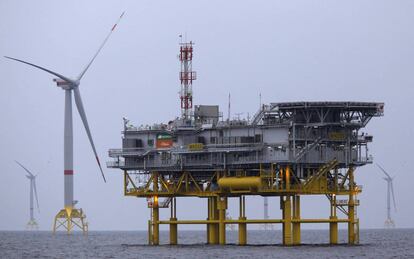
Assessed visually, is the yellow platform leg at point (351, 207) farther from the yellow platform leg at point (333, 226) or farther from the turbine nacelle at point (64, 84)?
the turbine nacelle at point (64, 84)

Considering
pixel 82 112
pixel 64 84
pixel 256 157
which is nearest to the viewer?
pixel 256 157

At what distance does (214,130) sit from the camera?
114m

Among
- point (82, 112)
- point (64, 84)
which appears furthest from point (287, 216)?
point (64, 84)

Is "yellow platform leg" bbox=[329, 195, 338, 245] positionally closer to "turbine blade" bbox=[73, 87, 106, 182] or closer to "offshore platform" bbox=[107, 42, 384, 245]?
"offshore platform" bbox=[107, 42, 384, 245]

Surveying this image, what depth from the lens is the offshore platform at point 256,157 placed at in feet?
360

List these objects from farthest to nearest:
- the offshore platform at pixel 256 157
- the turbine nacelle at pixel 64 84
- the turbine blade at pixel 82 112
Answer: the turbine nacelle at pixel 64 84, the turbine blade at pixel 82 112, the offshore platform at pixel 256 157

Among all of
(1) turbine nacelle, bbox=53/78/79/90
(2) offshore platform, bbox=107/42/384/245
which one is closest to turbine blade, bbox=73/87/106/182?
(1) turbine nacelle, bbox=53/78/79/90

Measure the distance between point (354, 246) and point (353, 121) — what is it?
405 inches

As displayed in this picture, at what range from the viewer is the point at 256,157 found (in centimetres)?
11056

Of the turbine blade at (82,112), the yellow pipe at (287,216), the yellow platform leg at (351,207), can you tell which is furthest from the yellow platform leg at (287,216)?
the turbine blade at (82,112)

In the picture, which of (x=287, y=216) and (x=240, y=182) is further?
(x=287, y=216)

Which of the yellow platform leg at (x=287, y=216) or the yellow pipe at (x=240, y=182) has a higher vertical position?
the yellow pipe at (x=240, y=182)

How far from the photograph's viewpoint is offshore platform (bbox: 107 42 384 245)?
109875 mm

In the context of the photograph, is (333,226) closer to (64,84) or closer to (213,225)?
(213,225)
